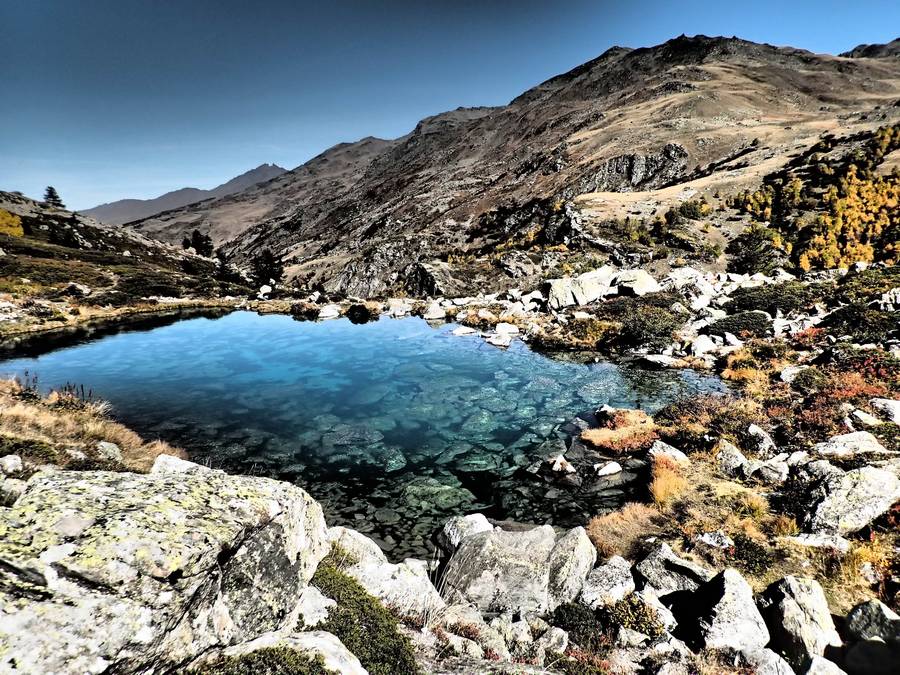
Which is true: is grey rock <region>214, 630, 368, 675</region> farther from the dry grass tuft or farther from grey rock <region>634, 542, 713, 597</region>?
the dry grass tuft

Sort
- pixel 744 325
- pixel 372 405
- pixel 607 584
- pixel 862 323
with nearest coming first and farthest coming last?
1. pixel 607 584
2. pixel 372 405
3. pixel 862 323
4. pixel 744 325

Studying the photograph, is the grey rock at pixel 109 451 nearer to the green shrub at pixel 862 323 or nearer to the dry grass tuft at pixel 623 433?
the dry grass tuft at pixel 623 433

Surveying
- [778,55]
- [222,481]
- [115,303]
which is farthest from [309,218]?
[778,55]

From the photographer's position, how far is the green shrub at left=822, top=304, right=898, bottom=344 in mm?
23500

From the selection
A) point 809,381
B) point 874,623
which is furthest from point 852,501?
point 809,381

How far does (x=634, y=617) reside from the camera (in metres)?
8.72

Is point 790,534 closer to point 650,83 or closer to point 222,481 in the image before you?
point 222,481

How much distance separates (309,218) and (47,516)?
184235 mm

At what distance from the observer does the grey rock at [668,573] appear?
932cm

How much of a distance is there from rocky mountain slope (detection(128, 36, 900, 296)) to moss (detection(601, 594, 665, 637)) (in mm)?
43611

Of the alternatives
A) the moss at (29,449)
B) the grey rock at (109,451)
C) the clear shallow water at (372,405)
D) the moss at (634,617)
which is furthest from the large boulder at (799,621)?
the grey rock at (109,451)

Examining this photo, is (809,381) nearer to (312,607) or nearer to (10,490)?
(312,607)

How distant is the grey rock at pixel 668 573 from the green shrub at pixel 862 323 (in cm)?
2366

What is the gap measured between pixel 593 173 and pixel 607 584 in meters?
87.5
